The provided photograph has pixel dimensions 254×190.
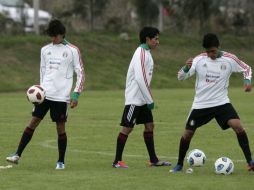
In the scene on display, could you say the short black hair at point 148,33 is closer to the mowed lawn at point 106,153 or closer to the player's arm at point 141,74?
the player's arm at point 141,74

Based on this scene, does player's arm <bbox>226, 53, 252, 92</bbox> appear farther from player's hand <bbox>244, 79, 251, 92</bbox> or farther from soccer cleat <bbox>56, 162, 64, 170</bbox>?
soccer cleat <bbox>56, 162, 64, 170</bbox>

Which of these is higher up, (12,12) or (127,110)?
(12,12)

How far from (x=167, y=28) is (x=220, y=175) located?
41015 millimetres

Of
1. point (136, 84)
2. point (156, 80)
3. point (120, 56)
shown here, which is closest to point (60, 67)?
point (136, 84)

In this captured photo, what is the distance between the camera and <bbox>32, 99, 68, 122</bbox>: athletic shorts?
1298 centimetres

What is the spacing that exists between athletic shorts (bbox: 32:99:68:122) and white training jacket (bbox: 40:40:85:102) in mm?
77

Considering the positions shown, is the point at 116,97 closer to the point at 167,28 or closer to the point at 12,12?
the point at 12,12

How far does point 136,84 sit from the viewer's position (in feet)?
43.3

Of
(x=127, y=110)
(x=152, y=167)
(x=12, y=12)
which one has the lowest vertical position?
(x=152, y=167)

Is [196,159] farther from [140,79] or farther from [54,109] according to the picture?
[54,109]

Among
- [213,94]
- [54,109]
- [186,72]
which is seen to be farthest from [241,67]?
[54,109]

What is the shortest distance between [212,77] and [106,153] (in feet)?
11.1

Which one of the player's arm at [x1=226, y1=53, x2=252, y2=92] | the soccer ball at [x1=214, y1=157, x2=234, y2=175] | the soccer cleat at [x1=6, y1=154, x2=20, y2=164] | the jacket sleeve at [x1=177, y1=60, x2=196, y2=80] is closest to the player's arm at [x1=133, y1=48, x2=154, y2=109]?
the jacket sleeve at [x1=177, y1=60, x2=196, y2=80]

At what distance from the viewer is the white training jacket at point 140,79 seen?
13.1 meters
